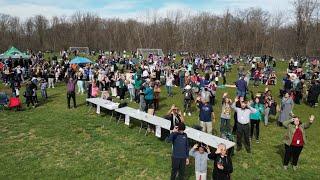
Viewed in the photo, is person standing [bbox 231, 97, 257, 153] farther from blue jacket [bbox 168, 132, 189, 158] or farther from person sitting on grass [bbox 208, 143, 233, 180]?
person sitting on grass [bbox 208, 143, 233, 180]

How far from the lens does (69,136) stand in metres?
14.5

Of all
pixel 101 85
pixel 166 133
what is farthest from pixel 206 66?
pixel 166 133

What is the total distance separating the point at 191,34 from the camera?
74.1 metres

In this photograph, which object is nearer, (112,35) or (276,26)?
(276,26)

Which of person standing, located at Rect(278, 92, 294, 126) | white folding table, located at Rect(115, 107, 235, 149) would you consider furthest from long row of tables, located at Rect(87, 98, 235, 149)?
person standing, located at Rect(278, 92, 294, 126)

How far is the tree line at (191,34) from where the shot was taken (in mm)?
58438

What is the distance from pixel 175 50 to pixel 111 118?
2142 inches

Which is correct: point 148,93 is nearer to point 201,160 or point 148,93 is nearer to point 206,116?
point 206,116

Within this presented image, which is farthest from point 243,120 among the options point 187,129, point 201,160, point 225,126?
point 201,160

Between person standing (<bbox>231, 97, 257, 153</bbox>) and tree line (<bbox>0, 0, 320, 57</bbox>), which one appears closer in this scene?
person standing (<bbox>231, 97, 257, 153</bbox>)

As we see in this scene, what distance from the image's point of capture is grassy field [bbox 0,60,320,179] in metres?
10.9

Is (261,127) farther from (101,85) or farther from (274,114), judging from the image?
(101,85)

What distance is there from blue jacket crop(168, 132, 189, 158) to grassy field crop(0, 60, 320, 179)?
4.94 feet

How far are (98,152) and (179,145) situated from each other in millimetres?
4394
